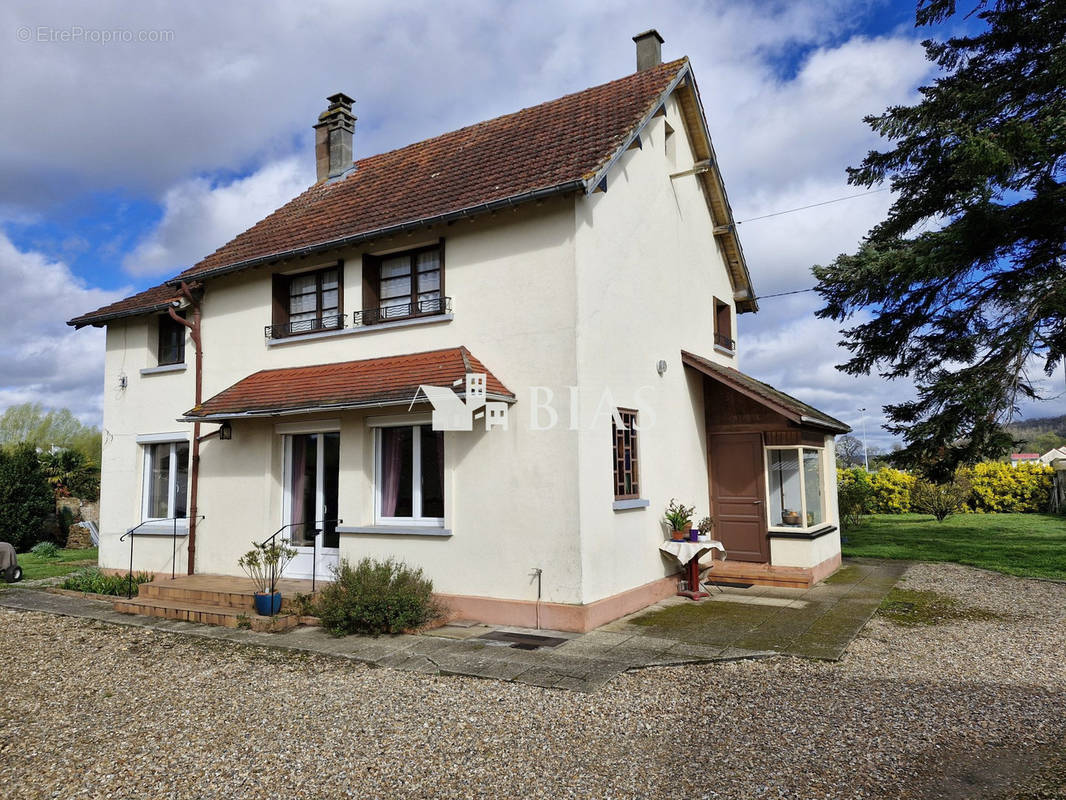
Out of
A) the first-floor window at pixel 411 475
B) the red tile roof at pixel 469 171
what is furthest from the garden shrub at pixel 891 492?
the first-floor window at pixel 411 475

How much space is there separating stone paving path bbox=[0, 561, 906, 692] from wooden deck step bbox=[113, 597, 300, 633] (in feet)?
0.52

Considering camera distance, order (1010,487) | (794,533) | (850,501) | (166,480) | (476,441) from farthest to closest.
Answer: (1010,487)
(850,501)
(166,480)
(794,533)
(476,441)

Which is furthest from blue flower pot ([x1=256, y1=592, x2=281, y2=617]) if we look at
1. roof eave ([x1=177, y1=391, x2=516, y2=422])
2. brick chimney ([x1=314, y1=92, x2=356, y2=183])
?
brick chimney ([x1=314, y1=92, x2=356, y2=183])

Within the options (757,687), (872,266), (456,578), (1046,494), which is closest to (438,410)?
(456,578)

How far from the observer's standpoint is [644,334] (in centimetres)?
1102

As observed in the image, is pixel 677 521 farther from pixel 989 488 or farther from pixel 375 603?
pixel 989 488

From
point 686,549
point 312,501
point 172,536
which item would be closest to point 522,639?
point 686,549

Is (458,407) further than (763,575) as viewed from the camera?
No

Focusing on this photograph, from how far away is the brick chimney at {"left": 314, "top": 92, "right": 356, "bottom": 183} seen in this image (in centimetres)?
1562

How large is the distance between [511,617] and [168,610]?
531cm

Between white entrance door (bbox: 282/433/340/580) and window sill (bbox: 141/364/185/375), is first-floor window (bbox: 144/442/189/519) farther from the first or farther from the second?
white entrance door (bbox: 282/433/340/580)

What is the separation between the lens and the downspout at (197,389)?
12258mm

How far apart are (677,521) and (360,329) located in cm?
586

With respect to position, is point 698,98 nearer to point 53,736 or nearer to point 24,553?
point 53,736
